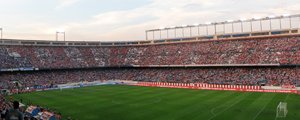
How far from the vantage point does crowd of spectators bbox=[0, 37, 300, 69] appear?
218ft

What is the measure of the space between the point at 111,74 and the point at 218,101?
51679mm

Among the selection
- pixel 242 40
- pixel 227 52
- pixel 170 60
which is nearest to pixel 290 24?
pixel 242 40

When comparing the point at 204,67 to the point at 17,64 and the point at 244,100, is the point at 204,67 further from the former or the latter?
the point at 17,64

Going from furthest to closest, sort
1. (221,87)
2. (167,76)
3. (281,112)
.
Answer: (167,76) → (221,87) → (281,112)

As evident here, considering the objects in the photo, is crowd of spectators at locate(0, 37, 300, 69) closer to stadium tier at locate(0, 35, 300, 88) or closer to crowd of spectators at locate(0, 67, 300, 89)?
stadium tier at locate(0, 35, 300, 88)

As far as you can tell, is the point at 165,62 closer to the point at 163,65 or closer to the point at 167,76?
the point at 163,65

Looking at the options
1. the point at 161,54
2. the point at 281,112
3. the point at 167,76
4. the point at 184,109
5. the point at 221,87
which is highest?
the point at 161,54

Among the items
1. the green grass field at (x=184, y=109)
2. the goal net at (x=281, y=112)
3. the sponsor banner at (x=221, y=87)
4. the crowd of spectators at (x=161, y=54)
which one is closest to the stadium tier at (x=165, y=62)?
the crowd of spectators at (x=161, y=54)

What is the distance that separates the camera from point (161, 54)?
3450 inches

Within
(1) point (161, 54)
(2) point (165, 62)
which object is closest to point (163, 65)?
(2) point (165, 62)

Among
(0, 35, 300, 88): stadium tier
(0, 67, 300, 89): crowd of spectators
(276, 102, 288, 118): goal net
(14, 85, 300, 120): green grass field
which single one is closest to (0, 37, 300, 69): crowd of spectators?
(0, 35, 300, 88): stadium tier

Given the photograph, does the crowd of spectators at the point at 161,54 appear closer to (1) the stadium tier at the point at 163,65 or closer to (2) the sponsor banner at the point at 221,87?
(1) the stadium tier at the point at 163,65

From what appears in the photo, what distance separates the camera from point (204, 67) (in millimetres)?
74250

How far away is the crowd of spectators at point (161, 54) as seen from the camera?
6656 cm
